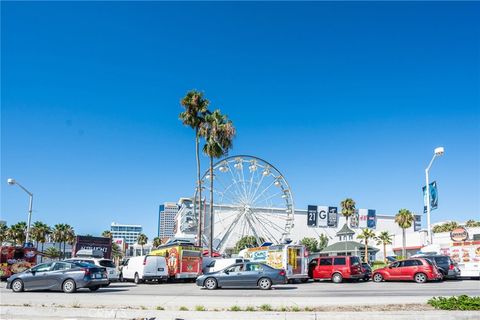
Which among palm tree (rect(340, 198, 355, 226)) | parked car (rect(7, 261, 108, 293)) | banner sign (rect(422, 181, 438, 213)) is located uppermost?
palm tree (rect(340, 198, 355, 226))

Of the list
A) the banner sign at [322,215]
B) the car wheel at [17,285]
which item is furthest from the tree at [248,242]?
the banner sign at [322,215]

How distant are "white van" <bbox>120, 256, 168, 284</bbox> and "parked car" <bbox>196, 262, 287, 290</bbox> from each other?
673 cm

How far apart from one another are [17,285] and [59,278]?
196cm

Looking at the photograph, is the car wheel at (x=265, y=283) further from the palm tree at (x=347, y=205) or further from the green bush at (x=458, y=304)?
the palm tree at (x=347, y=205)

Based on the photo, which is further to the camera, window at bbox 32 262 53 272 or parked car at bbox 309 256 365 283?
parked car at bbox 309 256 365 283

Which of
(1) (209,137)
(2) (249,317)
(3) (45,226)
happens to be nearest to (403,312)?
(2) (249,317)

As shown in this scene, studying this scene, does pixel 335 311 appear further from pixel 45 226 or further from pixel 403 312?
pixel 45 226

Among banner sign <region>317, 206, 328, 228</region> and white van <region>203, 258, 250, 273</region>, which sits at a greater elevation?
banner sign <region>317, 206, 328, 228</region>

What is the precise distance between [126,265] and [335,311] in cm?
1979

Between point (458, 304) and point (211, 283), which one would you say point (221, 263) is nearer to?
point (211, 283)

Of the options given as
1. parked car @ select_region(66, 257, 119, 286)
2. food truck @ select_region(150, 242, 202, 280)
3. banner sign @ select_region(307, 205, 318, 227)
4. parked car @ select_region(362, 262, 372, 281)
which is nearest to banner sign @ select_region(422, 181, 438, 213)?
parked car @ select_region(362, 262, 372, 281)

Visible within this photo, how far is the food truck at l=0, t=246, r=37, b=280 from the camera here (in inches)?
1180

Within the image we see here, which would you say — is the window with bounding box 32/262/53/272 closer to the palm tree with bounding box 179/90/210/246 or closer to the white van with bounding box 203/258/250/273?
the white van with bounding box 203/258/250/273

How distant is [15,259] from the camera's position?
1223 inches
